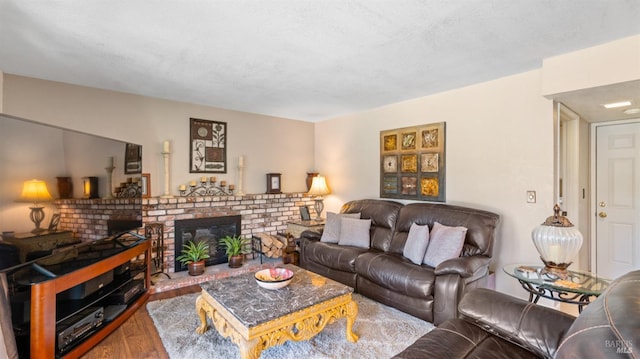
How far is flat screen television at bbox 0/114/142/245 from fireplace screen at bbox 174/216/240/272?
101 centimetres

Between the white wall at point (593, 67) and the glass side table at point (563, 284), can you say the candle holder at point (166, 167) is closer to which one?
the glass side table at point (563, 284)

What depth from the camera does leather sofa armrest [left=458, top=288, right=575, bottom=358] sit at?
1396 mm

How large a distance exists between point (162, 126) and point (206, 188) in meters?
0.98

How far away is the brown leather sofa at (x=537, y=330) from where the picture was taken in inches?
Answer: 34.0

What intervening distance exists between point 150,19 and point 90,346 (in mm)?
2318

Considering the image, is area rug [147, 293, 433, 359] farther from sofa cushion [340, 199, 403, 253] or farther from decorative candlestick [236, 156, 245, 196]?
decorative candlestick [236, 156, 245, 196]

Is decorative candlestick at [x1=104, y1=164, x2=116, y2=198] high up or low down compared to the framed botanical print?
down

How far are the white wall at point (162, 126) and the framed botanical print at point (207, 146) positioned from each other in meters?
0.07

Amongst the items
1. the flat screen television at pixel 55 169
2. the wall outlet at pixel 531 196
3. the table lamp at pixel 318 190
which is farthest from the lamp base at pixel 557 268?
the flat screen television at pixel 55 169

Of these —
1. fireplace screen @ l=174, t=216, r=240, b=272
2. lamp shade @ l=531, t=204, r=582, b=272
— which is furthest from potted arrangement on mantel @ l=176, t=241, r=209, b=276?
lamp shade @ l=531, t=204, r=582, b=272

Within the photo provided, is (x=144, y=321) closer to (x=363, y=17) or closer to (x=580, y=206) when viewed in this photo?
(x=363, y=17)

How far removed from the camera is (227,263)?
4.09 m

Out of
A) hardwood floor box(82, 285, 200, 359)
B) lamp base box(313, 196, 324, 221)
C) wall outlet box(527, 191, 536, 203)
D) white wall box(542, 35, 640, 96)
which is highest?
white wall box(542, 35, 640, 96)

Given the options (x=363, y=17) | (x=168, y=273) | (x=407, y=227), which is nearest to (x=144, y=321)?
(x=168, y=273)
